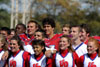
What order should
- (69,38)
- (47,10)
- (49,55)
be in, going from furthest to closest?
1. (47,10)
2. (69,38)
3. (49,55)

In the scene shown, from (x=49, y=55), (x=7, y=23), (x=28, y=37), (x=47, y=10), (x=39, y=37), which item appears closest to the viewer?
(x=49, y=55)

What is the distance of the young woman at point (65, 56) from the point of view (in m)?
5.09

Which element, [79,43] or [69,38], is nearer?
[69,38]

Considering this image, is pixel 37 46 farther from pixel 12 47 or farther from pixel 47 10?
pixel 47 10

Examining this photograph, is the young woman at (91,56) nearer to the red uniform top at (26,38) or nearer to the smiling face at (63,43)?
the smiling face at (63,43)

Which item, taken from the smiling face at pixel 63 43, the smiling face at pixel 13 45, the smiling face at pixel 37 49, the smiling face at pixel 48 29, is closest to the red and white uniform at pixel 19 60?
the smiling face at pixel 13 45

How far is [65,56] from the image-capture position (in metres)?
5.15

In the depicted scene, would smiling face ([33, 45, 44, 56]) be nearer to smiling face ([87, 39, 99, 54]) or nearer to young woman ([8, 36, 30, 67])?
young woman ([8, 36, 30, 67])

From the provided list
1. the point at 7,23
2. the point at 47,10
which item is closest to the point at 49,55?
the point at 47,10

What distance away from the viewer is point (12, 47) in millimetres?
5301

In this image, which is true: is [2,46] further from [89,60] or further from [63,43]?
[89,60]

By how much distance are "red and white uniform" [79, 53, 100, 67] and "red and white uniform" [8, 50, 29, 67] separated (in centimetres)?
116

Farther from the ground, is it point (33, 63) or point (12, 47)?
point (12, 47)

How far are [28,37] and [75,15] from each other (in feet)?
111
